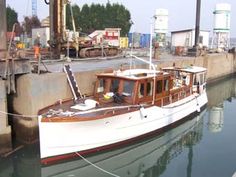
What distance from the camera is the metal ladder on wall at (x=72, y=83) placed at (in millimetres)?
14384

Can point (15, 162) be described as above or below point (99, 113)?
below

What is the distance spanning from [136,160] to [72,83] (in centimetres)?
372

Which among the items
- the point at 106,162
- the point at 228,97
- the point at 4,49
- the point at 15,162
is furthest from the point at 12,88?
the point at 228,97

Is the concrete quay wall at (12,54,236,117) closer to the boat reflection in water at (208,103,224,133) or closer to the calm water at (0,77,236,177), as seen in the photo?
the calm water at (0,77,236,177)

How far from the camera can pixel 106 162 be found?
12477 millimetres

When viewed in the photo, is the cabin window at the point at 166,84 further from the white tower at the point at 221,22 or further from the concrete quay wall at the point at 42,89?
the white tower at the point at 221,22

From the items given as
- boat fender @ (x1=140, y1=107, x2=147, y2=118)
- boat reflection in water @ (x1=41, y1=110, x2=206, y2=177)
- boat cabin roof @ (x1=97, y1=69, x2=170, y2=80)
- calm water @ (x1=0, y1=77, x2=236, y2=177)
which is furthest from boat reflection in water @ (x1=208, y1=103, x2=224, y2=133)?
boat fender @ (x1=140, y1=107, x2=147, y2=118)

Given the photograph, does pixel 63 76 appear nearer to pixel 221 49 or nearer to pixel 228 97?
pixel 228 97

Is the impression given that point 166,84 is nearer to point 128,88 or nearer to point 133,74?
point 133,74

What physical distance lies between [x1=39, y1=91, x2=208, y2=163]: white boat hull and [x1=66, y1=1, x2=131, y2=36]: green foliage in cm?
5029

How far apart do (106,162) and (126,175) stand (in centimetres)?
91

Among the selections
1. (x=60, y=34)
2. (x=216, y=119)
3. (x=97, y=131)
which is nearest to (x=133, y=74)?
(x=97, y=131)

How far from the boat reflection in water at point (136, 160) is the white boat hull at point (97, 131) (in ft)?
1.27

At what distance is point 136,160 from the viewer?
13.0m
